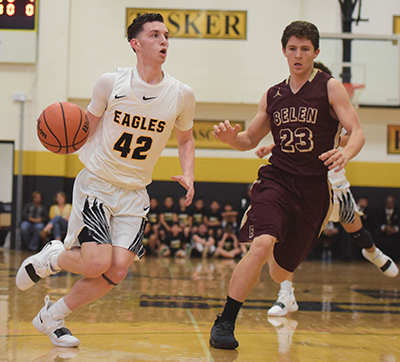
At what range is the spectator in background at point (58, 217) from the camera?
11.4 metres

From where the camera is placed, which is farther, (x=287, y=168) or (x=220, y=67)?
(x=220, y=67)

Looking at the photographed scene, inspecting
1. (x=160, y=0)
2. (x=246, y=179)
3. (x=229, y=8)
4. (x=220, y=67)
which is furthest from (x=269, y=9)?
(x=246, y=179)

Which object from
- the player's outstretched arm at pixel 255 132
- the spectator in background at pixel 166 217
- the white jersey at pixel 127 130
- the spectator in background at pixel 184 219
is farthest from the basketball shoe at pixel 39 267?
the spectator in background at pixel 166 217

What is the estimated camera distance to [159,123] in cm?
368

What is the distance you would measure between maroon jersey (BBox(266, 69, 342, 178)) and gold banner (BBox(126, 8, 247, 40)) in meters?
8.93

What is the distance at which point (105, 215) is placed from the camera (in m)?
3.51

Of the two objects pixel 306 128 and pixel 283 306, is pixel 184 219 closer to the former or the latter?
pixel 283 306

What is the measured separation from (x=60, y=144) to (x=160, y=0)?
9.67m

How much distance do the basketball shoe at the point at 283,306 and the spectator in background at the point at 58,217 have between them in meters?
7.21

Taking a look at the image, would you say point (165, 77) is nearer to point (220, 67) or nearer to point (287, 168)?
point (287, 168)

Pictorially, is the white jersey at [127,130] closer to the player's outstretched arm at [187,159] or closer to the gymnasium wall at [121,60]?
the player's outstretched arm at [187,159]

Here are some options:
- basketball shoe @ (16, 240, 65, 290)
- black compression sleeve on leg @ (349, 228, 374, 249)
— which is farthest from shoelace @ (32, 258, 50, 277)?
black compression sleeve on leg @ (349, 228, 374, 249)

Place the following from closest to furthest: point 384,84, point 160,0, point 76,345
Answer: point 76,345 → point 384,84 → point 160,0

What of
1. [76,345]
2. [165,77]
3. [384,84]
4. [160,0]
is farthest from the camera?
[160,0]
